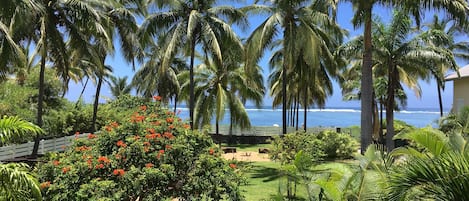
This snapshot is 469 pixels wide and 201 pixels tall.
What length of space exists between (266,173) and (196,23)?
7.20 m

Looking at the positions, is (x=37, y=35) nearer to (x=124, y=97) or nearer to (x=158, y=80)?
(x=124, y=97)

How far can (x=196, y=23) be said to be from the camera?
704 inches

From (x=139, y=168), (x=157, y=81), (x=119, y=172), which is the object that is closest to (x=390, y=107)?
(x=139, y=168)

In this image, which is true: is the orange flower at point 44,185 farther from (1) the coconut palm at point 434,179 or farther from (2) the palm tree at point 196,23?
(2) the palm tree at point 196,23

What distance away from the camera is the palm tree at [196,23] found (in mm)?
18062

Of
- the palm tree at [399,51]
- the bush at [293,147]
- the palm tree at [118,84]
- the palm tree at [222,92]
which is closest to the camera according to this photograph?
the bush at [293,147]

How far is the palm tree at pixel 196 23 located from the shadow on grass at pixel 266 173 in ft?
12.9

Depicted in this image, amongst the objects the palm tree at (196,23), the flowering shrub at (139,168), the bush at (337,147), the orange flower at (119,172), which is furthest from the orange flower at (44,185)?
the bush at (337,147)

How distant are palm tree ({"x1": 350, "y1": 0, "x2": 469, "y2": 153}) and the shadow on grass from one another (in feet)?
11.0

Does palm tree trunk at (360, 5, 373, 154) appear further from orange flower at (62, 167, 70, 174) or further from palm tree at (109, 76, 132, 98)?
palm tree at (109, 76, 132, 98)

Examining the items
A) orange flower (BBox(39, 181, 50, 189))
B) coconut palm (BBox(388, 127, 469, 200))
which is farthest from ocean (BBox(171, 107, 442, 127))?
coconut palm (BBox(388, 127, 469, 200))

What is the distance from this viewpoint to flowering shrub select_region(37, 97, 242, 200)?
19.1 ft

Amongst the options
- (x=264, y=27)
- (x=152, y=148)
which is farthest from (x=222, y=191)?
(x=264, y=27)

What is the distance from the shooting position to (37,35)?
16.8 m
